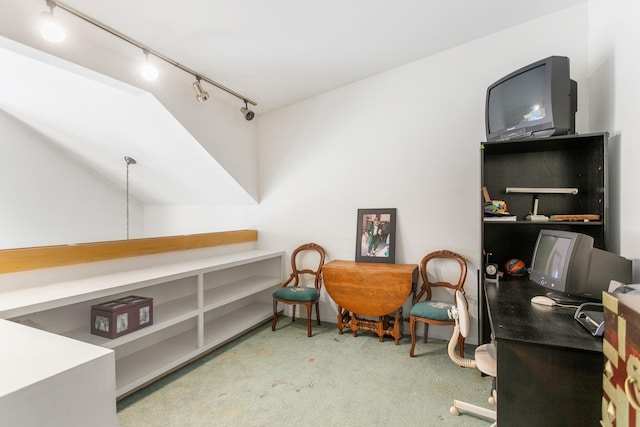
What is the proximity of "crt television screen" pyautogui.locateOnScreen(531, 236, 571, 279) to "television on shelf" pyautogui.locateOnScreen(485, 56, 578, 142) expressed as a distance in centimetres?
69

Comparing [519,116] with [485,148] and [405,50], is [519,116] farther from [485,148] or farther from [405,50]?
[405,50]

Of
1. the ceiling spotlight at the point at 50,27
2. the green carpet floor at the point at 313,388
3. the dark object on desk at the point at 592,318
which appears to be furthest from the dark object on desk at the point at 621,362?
the ceiling spotlight at the point at 50,27

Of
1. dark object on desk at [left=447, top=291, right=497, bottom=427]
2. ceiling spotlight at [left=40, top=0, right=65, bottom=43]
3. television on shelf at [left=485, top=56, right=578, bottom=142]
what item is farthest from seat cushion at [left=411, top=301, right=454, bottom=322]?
ceiling spotlight at [left=40, top=0, right=65, bottom=43]

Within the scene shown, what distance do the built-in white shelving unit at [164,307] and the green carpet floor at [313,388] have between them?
17 cm

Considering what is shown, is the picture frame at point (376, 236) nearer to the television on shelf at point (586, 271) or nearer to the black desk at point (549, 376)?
the television on shelf at point (586, 271)

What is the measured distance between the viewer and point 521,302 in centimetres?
186

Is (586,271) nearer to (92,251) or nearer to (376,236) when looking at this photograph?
(376,236)

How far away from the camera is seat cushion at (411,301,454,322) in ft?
8.55

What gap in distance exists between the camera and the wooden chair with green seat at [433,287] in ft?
8.73

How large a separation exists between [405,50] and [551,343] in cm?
251

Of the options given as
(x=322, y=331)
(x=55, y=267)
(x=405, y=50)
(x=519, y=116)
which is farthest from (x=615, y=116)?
(x=55, y=267)

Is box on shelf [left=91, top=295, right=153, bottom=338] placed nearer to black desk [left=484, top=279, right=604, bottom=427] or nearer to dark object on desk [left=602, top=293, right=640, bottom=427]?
black desk [left=484, top=279, right=604, bottom=427]

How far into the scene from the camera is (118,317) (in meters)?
2.11

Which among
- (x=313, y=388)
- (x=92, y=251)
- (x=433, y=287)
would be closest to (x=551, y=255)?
(x=433, y=287)
